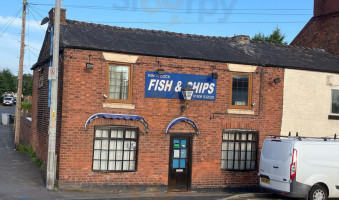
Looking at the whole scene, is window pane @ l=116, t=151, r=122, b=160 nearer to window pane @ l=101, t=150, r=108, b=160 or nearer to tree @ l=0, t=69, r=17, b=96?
window pane @ l=101, t=150, r=108, b=160

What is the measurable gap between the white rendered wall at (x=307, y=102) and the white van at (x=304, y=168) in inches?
167

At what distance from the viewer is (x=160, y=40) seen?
1744cm

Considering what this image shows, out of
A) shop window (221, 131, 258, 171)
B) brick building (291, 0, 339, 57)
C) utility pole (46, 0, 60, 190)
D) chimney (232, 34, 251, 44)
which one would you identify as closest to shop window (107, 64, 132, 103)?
utility pole (46, 0, 60, 190)

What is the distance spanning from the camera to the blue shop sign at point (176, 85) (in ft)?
51.3

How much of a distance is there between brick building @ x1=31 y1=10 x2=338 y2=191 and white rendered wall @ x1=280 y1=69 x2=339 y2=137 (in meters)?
0.37

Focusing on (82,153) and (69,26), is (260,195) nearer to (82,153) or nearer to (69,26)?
(82,153)

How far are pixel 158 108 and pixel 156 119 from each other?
425 mm

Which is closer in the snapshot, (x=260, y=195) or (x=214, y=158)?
(x=260, y=195)

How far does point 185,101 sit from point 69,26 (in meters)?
5.41

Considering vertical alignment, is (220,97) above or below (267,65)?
below

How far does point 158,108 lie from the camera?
15805 millimetres

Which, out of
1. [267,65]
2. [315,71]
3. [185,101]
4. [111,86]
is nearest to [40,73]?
[111,86]

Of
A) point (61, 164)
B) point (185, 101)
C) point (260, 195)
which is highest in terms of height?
point (185, 101)

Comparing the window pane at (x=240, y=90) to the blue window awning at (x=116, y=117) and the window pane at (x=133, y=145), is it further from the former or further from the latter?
the window pane at (x=133, y=145)
